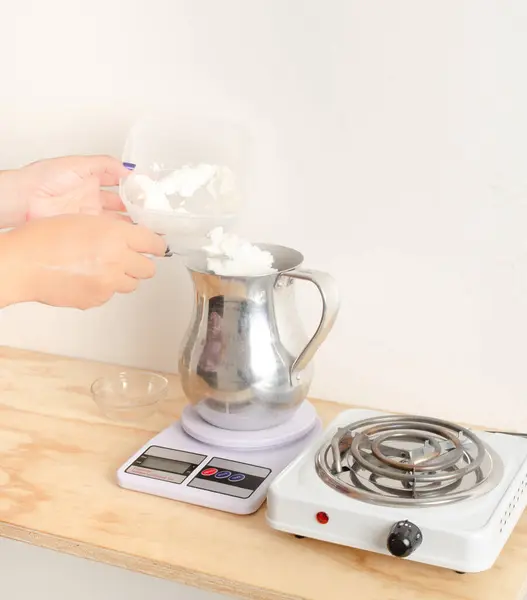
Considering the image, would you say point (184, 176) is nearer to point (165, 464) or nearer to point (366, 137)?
point (366, 137)

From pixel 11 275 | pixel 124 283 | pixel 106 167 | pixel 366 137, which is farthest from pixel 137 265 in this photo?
pixel 366 137

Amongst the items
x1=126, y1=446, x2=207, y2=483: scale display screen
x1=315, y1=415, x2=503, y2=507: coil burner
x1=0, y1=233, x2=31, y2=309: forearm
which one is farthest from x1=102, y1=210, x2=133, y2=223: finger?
x1=315, y1=415, x2=503, y2=507: coil burner

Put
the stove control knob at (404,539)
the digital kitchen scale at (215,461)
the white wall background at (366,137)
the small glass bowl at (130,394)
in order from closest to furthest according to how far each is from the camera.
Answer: the stove control knob at (404,539)
the digital kitchen scale at (215,461)
the white wall background at (366,137)
the small glass bowl at (130,394)

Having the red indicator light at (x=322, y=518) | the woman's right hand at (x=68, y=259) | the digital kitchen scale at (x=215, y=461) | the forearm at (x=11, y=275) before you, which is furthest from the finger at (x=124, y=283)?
the red indicator light at (x=322, y=518)

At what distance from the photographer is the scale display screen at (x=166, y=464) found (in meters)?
1.07

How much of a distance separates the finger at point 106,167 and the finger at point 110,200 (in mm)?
42

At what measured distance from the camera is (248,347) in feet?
3.63

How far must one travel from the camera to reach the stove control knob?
2.83 feet

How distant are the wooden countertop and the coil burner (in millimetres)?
70

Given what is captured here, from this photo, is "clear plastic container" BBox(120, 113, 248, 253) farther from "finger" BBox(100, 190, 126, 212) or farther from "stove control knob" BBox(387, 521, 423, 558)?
"stove control knob" BBox(387, 521, 423, 558)

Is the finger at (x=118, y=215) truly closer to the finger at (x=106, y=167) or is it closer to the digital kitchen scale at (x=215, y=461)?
the finger at (x=106, y=167)

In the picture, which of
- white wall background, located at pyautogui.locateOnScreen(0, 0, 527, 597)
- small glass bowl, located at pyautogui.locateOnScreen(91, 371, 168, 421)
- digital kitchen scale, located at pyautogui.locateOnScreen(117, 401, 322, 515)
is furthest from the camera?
small glass bowl, located at pyautogui.locateOnScreen(91, 371, 168, 421)

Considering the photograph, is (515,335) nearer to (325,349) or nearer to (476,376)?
(476,376)

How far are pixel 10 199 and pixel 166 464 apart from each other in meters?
0.47
